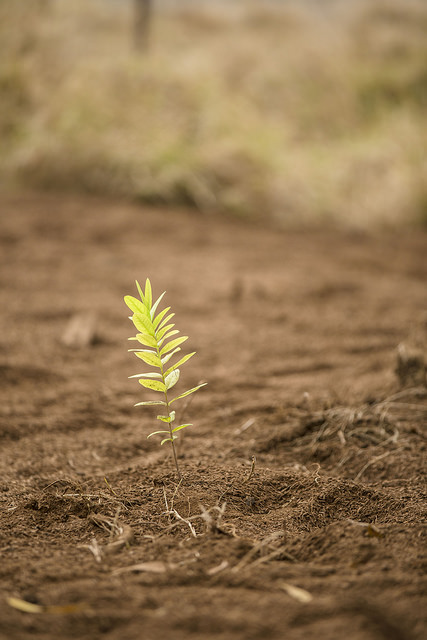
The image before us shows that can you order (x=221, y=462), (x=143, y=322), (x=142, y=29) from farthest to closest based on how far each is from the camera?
(x=142, y=29)
(x=221, y=462)
(x=143, y=322)

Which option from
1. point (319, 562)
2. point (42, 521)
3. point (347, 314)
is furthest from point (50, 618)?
point (347, 314)

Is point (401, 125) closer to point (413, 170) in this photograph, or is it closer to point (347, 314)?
point (413, 170)

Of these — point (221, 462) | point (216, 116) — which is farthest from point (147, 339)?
point (216, 116)

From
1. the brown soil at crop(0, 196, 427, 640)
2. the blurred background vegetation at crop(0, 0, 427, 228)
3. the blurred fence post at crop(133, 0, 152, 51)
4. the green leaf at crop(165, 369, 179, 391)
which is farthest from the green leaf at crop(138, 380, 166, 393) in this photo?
the blurred fence post at crop(133, 0, 152, 51)

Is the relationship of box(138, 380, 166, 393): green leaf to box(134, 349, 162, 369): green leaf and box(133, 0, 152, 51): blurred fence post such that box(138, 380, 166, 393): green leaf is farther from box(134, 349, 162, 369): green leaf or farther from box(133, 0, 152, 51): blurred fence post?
box(133, 0, 152, 51): blurred fence post

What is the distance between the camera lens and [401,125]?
17.2 feet

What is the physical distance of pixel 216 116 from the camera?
4.89m

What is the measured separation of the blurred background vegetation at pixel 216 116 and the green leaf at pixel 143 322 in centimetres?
333

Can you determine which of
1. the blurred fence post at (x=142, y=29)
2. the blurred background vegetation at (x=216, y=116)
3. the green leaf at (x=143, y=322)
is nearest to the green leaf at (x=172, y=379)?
the green leaf at (x=143, y=322)

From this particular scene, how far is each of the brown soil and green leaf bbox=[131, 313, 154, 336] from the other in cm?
37

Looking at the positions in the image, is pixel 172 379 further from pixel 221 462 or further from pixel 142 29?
pixel 142 29

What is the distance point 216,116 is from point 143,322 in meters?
4.36

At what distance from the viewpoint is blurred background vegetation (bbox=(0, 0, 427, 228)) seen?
4270 mm

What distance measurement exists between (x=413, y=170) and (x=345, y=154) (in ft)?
2.20
